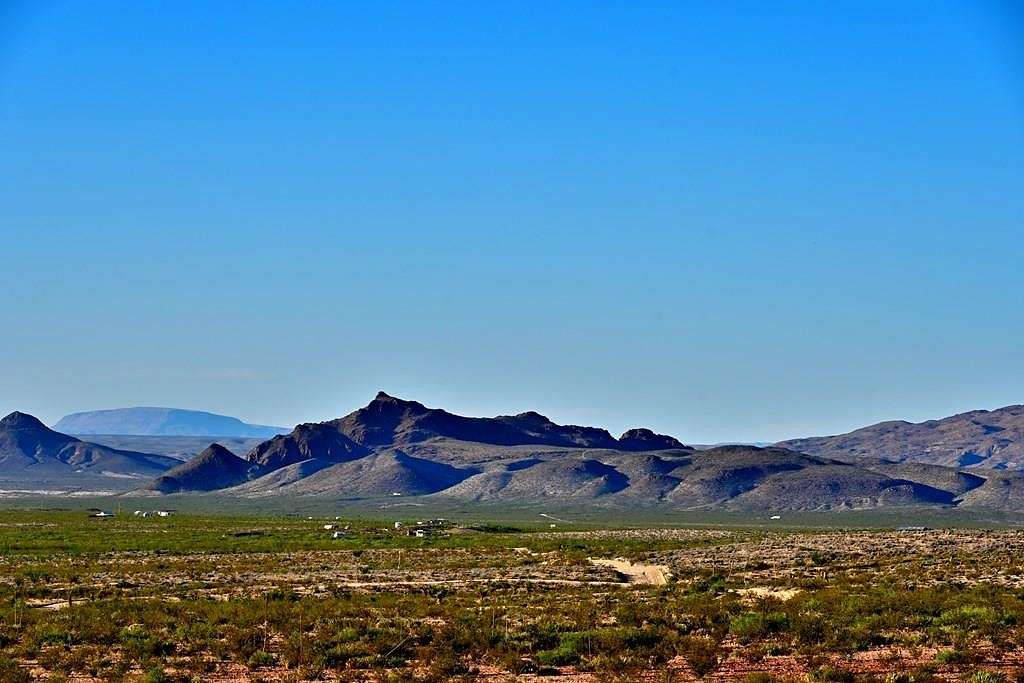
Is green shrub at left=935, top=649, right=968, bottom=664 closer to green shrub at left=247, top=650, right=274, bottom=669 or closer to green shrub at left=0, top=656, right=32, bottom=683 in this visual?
green shrub at left=247, top=650, right=274, bottom=669

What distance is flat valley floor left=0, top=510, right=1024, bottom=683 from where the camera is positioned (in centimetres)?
2664

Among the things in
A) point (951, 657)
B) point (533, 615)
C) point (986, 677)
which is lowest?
point (986, 677)

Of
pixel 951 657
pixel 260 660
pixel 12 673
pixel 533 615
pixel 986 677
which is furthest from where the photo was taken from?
pixel 533 615

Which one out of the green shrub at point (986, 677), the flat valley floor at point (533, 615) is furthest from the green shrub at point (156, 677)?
the green shrub at point (986, 677)

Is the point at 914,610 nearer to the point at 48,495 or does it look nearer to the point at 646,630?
the point at 646,630

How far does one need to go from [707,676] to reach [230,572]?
89.7 feet

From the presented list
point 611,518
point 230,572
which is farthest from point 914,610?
point 611,518

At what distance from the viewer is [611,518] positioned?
5536 inches

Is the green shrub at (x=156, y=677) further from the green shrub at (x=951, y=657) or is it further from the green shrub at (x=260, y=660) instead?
the green shrub at (x=951, y=657)

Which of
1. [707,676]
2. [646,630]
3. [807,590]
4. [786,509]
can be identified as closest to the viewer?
[707,676]

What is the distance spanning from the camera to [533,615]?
3375 centimetres

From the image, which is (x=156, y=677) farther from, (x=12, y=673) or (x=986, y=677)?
(x=986, y=677)

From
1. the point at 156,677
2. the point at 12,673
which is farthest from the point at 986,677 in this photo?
the point at 12,673

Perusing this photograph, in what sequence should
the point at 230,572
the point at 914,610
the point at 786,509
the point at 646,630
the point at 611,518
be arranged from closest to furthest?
1. the point at 646,630
2. the point at 914,610
3. the point at 230,572
4. the point at 611,518
5. the point at 786,509
